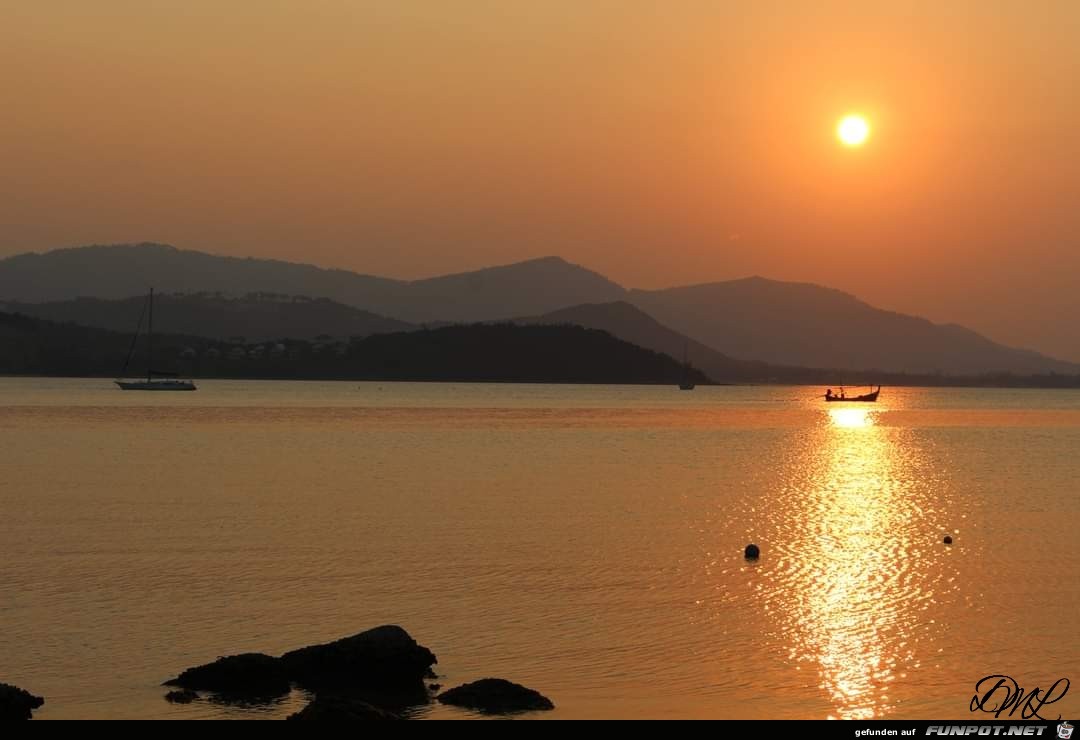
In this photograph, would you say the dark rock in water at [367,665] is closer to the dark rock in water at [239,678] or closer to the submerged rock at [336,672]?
the submerged rock at [336,672]

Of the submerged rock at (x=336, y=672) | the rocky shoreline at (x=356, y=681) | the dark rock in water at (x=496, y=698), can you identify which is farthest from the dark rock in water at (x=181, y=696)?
the dark rock in water at (x=496, y=698)

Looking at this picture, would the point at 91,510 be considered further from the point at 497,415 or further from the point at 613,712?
the point at 497,415

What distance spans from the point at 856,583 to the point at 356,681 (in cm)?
1869

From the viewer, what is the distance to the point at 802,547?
47.9 meters

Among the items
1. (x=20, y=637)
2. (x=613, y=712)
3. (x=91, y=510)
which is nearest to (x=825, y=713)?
(x=613, y=712)

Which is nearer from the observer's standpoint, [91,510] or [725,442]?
[91,510]

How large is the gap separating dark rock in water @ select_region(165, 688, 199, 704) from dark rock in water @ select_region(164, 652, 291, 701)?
0.33 metres

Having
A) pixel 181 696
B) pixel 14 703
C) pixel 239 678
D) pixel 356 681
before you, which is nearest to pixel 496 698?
pixel 356 681

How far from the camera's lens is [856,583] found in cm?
3919

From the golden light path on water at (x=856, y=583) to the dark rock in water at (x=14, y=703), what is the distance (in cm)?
1429

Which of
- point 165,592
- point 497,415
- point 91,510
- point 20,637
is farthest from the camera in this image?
point 497,415

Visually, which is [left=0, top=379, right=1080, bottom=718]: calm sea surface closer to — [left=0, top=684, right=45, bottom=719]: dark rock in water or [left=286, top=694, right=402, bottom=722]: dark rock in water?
[left=0, top=684, right=45, bottom=719]: dark rock in water
